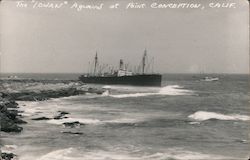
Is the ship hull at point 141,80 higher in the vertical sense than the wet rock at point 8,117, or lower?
higher

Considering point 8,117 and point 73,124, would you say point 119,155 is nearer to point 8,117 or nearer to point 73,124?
point 73,124

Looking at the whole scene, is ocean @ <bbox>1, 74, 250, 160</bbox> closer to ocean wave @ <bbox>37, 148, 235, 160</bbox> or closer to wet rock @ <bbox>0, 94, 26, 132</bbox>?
ocean wave @ <bbox>37, 148, 235, 160</bbox>

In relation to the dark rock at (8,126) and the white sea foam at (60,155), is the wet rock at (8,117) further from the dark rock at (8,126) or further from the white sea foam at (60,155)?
the white sea foam at (60,155)

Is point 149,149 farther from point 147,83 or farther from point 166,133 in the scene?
point 147,83

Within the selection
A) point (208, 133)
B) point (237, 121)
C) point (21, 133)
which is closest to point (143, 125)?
point (208, 133)

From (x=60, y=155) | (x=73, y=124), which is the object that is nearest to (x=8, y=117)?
(x=73, y=124)

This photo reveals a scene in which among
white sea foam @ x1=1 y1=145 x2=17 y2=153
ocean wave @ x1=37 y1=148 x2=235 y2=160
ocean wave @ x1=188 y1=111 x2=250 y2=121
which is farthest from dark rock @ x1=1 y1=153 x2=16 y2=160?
ocean wave @ x1=188 y1=111 x2=250 y2=121

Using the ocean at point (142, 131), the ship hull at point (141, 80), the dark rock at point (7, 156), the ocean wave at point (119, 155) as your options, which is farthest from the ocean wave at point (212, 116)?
the dark rock at point (7, 156)

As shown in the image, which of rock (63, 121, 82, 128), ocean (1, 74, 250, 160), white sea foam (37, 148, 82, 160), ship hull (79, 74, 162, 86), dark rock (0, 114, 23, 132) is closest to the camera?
white sea foam (37, 148, 82, 160)
